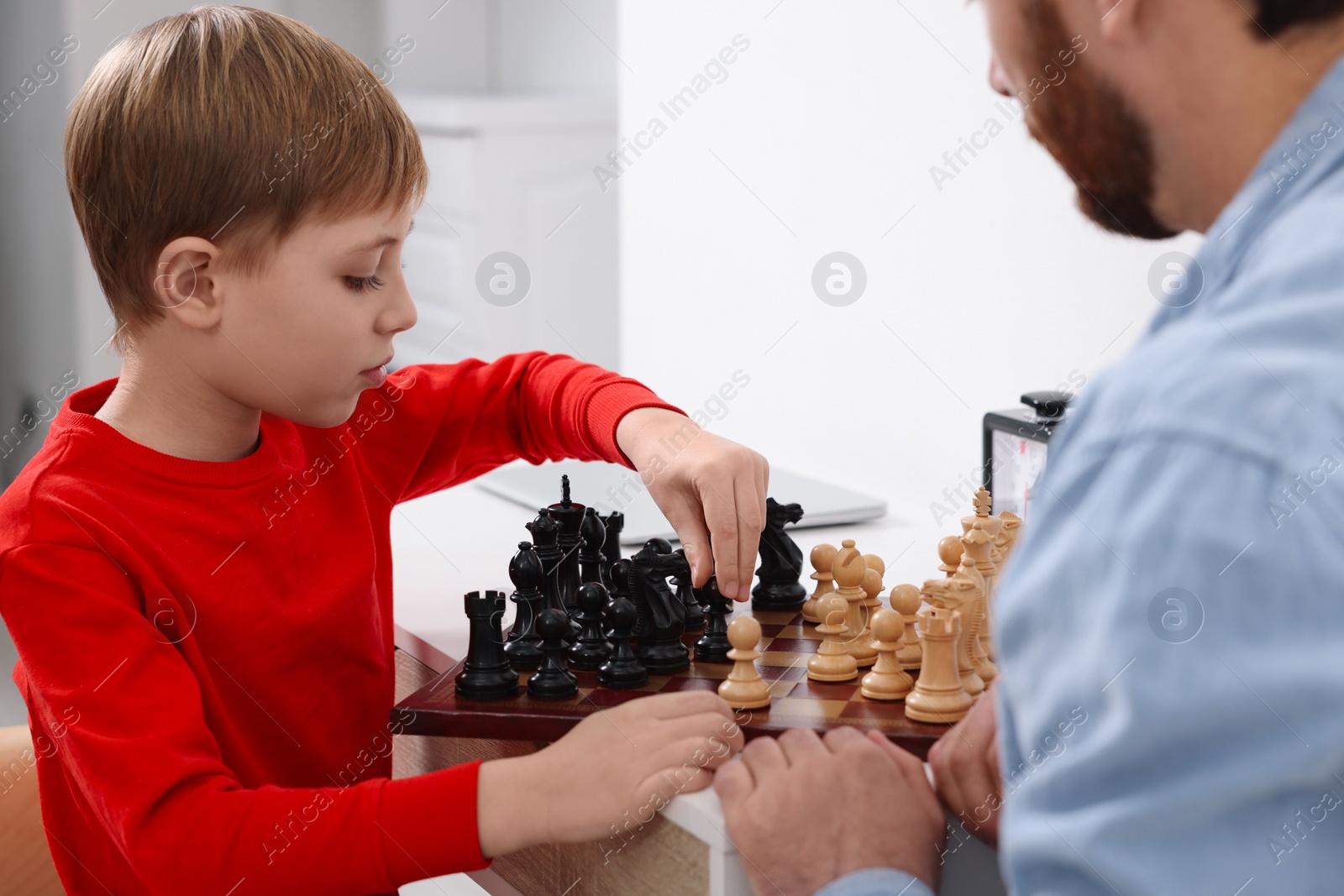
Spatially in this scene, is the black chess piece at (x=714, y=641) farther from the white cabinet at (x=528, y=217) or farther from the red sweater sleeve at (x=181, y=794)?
the white cabinet at (x=528, y=217)

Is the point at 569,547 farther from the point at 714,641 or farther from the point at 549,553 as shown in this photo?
the point at 714,641

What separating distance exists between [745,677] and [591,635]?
0.16m

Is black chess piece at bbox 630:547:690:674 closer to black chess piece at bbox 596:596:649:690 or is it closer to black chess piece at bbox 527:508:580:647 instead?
black chess piece at bbox 596:596:649:690

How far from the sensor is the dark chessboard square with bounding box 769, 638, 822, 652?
1027mm

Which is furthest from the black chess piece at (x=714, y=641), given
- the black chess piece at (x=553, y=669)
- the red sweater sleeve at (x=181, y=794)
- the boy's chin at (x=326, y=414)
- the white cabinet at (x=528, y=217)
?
the white cabinet at (x=528, y=217)

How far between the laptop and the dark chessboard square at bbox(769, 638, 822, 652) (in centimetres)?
37

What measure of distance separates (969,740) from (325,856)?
434 mm

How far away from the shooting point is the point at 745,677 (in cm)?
91

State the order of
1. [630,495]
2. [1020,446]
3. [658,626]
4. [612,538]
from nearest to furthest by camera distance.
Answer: [658,626]
[612,538]
[1020,446]
[630,495]

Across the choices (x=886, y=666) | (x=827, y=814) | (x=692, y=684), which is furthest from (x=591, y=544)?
(x=827, y=814)

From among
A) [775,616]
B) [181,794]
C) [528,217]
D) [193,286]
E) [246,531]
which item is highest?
[528,217]

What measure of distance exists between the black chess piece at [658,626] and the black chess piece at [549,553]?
144 mm

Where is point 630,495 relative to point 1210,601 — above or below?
above

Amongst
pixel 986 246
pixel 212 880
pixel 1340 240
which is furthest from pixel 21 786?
pixel 986 246
